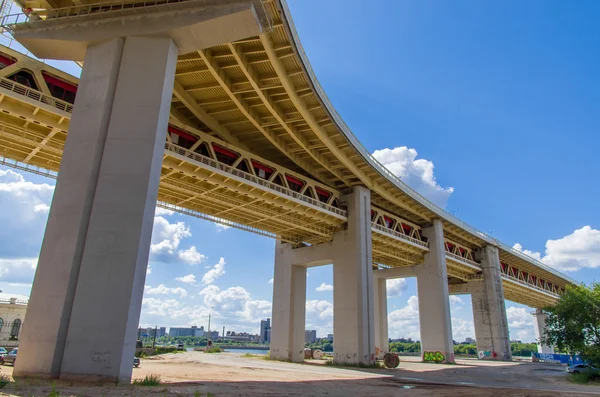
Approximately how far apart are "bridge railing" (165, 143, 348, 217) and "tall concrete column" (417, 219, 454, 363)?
1813 cm

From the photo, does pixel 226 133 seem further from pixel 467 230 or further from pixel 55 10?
pixel 467 230

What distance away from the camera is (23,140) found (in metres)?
24.3

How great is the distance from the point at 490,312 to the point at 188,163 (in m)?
54.3

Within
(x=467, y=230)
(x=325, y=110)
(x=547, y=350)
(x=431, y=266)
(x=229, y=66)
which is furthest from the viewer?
(x=547, y=350)

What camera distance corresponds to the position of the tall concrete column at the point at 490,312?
199ft

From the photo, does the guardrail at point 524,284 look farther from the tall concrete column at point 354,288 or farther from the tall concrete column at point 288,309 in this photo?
the tall concrete column at point 288,309

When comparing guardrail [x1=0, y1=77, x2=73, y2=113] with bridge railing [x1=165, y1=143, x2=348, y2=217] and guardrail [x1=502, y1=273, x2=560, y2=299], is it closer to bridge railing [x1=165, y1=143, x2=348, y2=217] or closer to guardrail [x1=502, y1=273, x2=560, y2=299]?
bridge railing [x1=165, y1=143, x2=348, y2=217]

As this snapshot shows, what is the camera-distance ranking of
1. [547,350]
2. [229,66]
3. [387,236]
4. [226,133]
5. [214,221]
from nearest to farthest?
[229,66], [226,133], [214,221], [387,236], [547,350]

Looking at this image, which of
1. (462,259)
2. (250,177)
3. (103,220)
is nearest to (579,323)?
(462,259)

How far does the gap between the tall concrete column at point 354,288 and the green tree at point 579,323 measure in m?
15.3

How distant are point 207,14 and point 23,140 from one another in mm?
15450

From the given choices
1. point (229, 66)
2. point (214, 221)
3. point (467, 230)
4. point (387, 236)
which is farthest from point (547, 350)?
point (229, 66)

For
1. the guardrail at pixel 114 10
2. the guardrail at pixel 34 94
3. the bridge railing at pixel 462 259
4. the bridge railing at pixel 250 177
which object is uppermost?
the guardrail at pixel 114 10

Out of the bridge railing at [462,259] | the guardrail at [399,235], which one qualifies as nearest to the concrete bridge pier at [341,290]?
the guardrail at [399,235]
